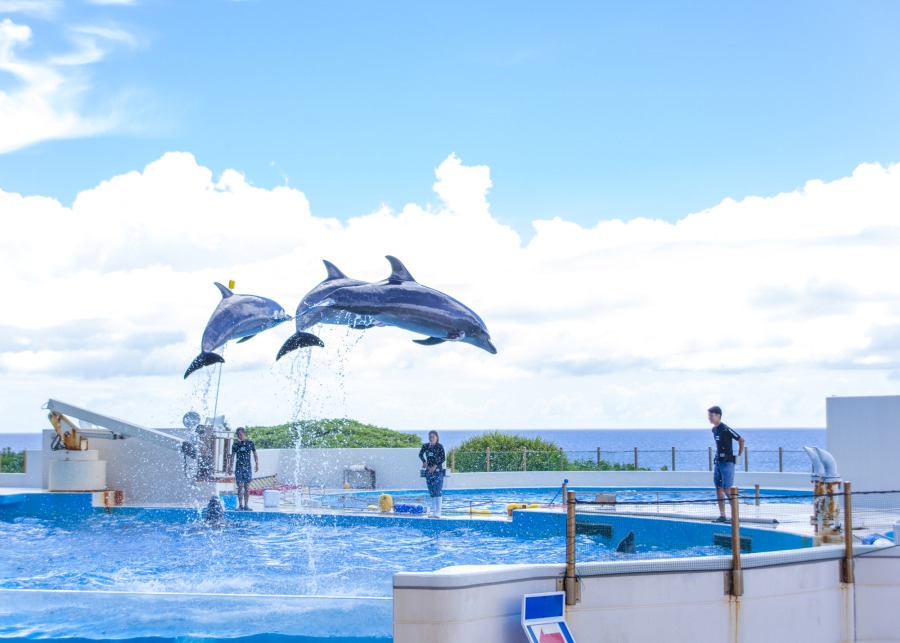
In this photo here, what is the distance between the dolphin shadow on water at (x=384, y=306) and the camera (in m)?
10.6

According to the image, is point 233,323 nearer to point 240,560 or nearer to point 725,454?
point 240,560


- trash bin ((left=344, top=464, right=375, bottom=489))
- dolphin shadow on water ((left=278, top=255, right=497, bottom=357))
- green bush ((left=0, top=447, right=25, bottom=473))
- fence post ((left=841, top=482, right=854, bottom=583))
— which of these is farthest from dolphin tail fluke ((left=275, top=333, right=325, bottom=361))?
green bush ((left=0, top=447, right=25, bottom=473))

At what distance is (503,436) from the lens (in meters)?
25.0

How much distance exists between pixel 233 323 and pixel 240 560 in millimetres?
2996

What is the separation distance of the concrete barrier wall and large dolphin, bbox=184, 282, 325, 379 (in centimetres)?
688

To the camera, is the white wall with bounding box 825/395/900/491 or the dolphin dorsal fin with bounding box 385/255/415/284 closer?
the dolphin dorsal fin with bounding box 385/255/415/284

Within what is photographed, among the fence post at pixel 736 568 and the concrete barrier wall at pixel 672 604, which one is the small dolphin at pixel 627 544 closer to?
the concrete barrier wall at pixel 672 604

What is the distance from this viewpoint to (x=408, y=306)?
425 inches

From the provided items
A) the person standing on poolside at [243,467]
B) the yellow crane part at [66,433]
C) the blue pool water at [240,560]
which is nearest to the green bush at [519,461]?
the blue pool water at [240,560]

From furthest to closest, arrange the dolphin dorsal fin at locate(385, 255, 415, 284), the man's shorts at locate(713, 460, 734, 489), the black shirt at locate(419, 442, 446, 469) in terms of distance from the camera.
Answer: the black shirt at locate(419, 442, 446, 469) < the dolphin dorsal fin at locate(385, 255, 415, 284) < the man's shorts at locate(713, 460, 734, 489)

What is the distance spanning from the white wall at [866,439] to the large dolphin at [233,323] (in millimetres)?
8852

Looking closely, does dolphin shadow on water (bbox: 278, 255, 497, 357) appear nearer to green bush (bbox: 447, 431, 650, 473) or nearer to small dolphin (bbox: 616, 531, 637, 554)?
small dolphin (bbox: 616, 531, 637, 554)

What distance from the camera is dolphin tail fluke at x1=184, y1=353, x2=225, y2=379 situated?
1222cm

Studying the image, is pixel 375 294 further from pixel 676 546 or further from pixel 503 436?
pixel 503 436
